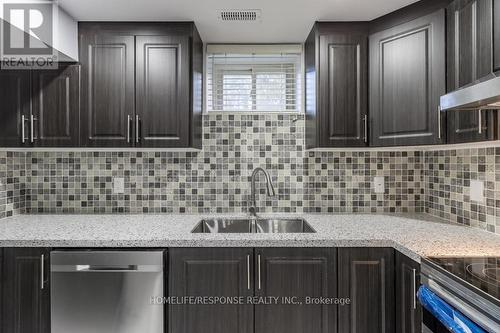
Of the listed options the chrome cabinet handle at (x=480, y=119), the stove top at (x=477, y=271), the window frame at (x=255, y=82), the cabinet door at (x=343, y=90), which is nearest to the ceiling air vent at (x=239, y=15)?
the window frame at (x=255, y=82)

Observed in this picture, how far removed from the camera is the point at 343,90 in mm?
1976

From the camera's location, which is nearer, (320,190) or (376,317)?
(376,317)

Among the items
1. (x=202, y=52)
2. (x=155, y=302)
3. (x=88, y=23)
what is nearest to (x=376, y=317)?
(x=155, y=302)

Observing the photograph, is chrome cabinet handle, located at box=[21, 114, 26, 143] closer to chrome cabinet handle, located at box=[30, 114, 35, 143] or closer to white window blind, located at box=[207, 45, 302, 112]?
chrome cabinet handle, located at box=[30, 114, 35, 143]

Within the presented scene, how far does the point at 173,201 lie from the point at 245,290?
100cm

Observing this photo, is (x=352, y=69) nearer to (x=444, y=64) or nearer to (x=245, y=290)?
(x=444, y=64)

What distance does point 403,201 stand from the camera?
2305 millimetres

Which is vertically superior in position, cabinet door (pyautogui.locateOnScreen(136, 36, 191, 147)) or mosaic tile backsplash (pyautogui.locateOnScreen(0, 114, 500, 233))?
cabinet door (pyautogui.locateOnScreen(136, 36, 191, 147))

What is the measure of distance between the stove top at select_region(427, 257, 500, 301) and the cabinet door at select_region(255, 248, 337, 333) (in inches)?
20.3

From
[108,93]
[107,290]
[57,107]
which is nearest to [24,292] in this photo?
[107,290]

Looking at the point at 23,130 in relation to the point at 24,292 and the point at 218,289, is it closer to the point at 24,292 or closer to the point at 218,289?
the point at 24,292

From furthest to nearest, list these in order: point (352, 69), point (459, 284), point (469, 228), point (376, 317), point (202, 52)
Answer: point (202, 52) < point (352, 69) < point (469, 228) < point (376, 317) < point (459, 284)

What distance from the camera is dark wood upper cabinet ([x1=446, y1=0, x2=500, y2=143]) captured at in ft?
4.33
